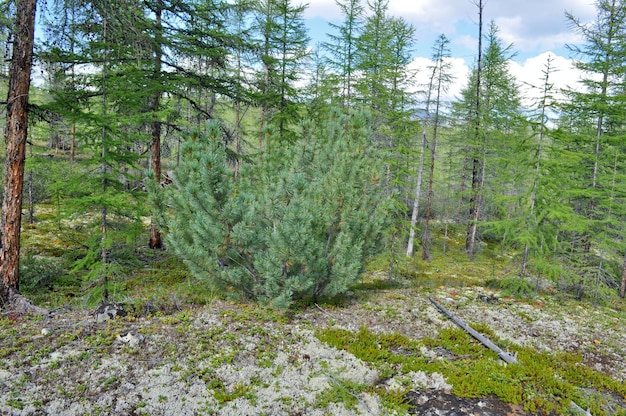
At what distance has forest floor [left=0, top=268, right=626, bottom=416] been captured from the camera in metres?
3.78

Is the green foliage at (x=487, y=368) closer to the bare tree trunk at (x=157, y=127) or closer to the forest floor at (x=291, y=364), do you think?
the forest floor at (x=291, y=364)

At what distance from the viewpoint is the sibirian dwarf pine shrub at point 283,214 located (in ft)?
17.6

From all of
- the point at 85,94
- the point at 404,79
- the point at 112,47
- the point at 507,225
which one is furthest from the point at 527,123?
the point at 85,94

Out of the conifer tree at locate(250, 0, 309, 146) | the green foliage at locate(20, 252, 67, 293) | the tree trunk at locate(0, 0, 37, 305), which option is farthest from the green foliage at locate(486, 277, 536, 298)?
the green foliage at locate(20, 252, 67, 293)

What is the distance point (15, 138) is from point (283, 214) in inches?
203

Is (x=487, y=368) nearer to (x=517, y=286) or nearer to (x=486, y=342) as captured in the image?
(x=486, y=342)

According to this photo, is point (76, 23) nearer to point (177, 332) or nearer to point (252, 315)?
point (177, 332)

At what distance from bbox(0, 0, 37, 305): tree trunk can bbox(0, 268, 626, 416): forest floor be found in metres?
1.35

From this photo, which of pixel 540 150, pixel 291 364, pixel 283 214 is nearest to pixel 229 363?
pixel 291 364

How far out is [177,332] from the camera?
16.8 ft

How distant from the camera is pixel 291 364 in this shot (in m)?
4.60

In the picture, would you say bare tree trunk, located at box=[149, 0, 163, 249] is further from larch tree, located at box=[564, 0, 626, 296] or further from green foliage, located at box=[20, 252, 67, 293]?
larch tree, located at box=[564, 0, 626, 296]

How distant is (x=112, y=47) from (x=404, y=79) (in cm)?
1199

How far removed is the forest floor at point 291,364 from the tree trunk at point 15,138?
135cm
